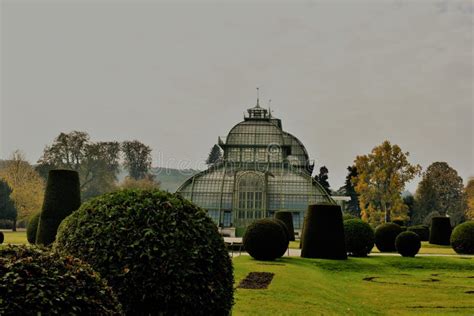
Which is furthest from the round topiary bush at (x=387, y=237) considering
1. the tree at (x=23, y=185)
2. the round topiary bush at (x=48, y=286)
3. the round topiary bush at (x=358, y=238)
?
the tree at (x=23, y=185)

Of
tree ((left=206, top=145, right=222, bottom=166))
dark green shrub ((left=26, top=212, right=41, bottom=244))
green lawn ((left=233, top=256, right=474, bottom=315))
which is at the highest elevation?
tree ((left=206, top=145, right=222, bottom=166))

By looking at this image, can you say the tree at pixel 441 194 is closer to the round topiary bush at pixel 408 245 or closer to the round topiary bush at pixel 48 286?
the round topiary bush at pixel 408 245

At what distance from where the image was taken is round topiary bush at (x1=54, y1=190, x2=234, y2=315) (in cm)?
598

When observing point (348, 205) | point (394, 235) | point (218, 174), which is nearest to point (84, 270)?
point (394, 235)

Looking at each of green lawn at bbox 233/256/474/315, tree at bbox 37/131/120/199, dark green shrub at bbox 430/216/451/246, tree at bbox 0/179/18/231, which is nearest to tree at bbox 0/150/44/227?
tree at bbox 0/179/18/231

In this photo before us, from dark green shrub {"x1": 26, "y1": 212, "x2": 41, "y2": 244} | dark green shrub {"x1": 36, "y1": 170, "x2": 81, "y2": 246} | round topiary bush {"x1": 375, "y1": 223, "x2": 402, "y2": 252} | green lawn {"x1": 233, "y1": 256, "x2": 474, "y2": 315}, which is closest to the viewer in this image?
green lawn {"x1": 233, "y1": 256, "x2": 474, "y2": 315}

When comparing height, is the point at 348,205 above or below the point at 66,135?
below

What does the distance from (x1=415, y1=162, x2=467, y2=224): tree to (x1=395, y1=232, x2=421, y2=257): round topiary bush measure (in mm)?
37123

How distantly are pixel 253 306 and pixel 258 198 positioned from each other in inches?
1345

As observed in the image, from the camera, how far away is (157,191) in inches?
273

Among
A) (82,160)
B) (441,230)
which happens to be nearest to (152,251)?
(441,230)

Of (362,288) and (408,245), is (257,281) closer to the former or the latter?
(362,288)

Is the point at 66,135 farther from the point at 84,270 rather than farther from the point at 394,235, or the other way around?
the point at 84,270

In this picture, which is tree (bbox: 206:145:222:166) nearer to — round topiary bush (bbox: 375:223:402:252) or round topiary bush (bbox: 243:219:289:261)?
round topiary bush (bbox: 375:223:402:252)
